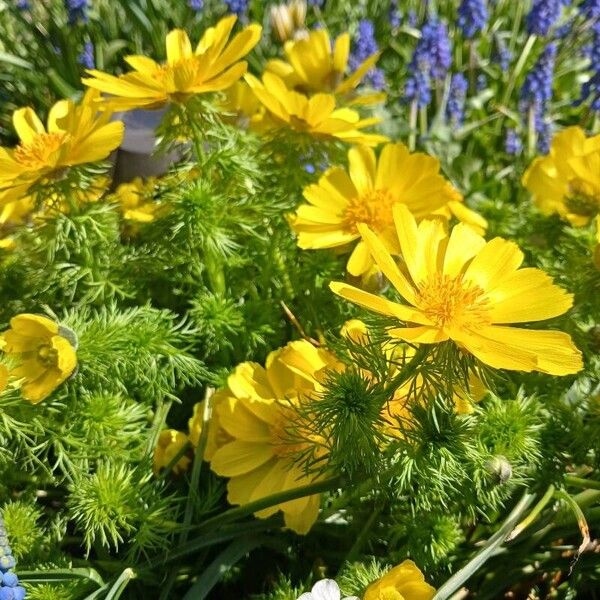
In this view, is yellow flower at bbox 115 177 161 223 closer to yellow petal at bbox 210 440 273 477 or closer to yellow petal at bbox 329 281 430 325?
yellow petal at bbox 210 440 273 477

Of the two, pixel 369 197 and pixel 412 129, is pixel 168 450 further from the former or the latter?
pixel 412 129

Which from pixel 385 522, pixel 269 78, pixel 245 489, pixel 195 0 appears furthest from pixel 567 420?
pixel 195 0

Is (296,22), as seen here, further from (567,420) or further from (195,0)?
(567,420)

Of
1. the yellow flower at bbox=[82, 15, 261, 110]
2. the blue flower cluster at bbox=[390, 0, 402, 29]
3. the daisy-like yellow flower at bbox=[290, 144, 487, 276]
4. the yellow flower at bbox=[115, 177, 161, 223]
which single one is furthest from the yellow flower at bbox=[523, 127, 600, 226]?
the blue flower cluster at bbox=[390, 0, 402, 29]

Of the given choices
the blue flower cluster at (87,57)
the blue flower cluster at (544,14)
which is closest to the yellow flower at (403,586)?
the blue flower cluster at (544,14)

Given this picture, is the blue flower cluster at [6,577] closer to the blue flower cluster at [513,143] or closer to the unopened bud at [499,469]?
the unopened bud at [499,469]

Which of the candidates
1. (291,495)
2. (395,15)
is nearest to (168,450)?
(291,495)
